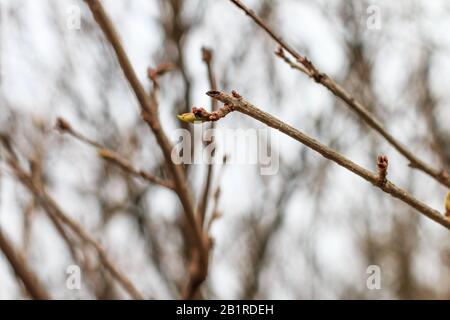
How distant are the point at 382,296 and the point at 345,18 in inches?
163

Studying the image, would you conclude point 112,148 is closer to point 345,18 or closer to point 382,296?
point 345,18

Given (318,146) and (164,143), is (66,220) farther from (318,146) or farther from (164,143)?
(318,146)

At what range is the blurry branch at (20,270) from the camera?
1.73 metres

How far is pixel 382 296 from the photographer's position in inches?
284

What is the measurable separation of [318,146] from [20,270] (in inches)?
44.2

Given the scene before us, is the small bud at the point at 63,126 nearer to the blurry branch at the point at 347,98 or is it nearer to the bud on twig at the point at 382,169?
the blurry branch at the point at 347,98

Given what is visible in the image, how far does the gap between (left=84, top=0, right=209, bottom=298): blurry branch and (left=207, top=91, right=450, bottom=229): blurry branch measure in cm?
53

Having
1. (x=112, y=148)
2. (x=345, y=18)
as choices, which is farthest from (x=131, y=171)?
(x=345, y=18)

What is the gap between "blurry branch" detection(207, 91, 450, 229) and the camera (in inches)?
42.2

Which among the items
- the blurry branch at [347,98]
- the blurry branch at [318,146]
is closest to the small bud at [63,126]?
the blurry branch at [347,98]

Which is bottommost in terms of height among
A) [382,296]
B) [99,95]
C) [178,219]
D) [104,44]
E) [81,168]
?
[382,296]

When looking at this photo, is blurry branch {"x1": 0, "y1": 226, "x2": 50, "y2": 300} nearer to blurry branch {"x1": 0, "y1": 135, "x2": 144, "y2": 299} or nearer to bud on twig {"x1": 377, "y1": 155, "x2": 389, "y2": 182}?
blurry branch {"x1": 0, "y1": 135, "x2": 144, "y2": 299}

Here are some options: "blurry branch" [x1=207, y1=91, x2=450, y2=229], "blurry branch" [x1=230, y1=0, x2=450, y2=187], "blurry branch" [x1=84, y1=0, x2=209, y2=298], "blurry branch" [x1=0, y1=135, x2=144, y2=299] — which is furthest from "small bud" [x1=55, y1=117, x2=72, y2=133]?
"blurry branch" [x1=207, y1=91, x2=450, y2=229]

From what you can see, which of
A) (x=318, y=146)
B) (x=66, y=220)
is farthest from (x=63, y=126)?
(x=318, y=146)
